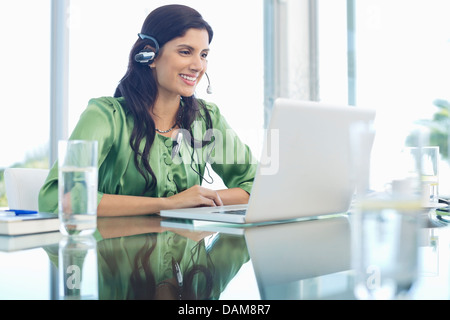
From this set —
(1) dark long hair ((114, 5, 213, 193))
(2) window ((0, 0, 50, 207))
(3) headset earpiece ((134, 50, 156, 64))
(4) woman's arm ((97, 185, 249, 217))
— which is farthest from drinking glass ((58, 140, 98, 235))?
(2) window ((0, 0, 50, 207))

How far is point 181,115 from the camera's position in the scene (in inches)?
80.4

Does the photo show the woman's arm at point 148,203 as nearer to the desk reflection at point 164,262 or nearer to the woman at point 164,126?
the woman at point 164,126

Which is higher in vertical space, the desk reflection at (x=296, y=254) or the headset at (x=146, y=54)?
the headset at (x=146, y=54)

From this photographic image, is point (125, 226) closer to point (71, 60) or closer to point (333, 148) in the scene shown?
point (333, 148)

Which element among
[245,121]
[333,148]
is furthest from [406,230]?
[245,121]

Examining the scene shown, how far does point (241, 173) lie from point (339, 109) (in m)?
0.87

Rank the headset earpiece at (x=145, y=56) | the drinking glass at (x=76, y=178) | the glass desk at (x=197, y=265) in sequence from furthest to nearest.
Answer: the headset earpiece at (x=145, y=56) → the drinking glass at (x=76, y=178) → the glass desk at (x=197, y=265)

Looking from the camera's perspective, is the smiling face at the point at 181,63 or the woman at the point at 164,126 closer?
the woman at the point at 164,126

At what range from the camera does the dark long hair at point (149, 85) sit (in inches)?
70.0

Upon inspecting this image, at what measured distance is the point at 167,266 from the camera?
2.17 ft

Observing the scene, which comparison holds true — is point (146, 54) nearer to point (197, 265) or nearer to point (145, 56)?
point (145, 56)

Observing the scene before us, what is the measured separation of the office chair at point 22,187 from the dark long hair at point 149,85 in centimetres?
37
